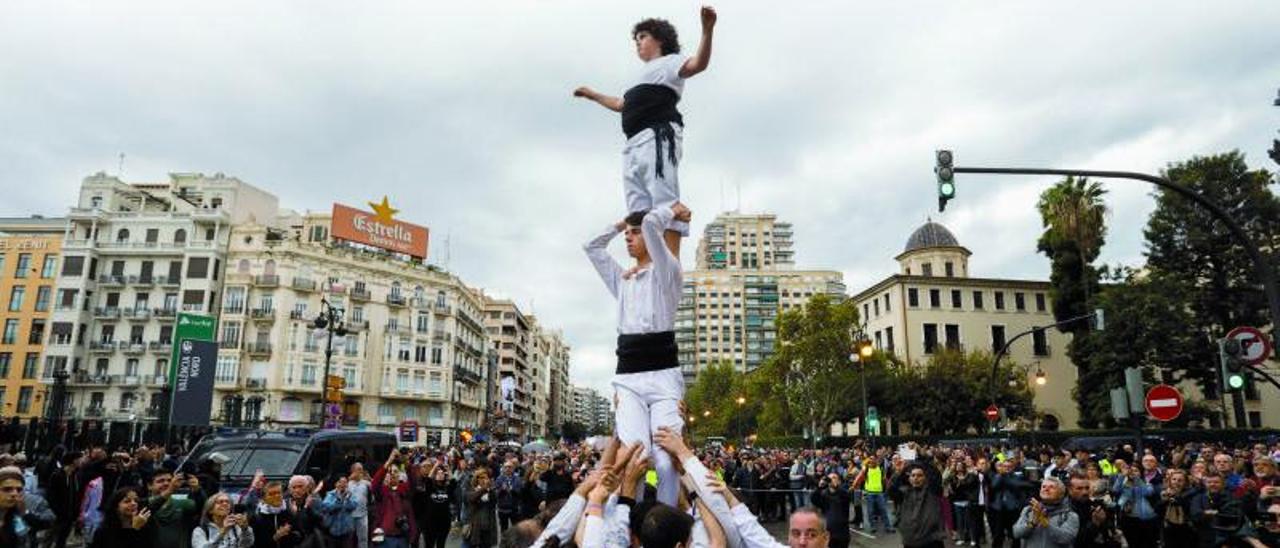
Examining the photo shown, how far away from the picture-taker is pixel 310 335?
229 feet

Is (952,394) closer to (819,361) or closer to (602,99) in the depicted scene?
(819,361)

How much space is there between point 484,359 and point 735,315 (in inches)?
2843

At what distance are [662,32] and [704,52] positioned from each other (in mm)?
644

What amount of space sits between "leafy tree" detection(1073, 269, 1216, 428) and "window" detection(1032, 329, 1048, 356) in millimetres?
17486

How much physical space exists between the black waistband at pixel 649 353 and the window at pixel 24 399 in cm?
8254

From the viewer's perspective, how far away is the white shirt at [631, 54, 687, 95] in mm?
5503

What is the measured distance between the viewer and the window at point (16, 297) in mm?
70562

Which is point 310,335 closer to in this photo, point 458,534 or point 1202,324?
point 458,534

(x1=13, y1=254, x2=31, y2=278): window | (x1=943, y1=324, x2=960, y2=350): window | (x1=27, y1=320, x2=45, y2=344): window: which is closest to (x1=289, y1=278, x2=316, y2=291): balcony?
(x1=27, y1=320, x2=45, y2=344): window

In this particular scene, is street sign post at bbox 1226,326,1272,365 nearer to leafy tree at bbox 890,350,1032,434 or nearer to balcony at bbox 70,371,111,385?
leafy tree at bbox 890,350,1032,434

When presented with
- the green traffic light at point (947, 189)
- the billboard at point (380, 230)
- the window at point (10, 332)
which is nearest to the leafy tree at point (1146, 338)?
the green traffic light at point (947, 189)

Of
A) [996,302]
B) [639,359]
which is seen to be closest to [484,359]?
[996,302]

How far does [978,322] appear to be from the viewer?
2734 inches

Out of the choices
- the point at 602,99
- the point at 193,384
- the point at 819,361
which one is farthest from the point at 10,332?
the point at 602,99
